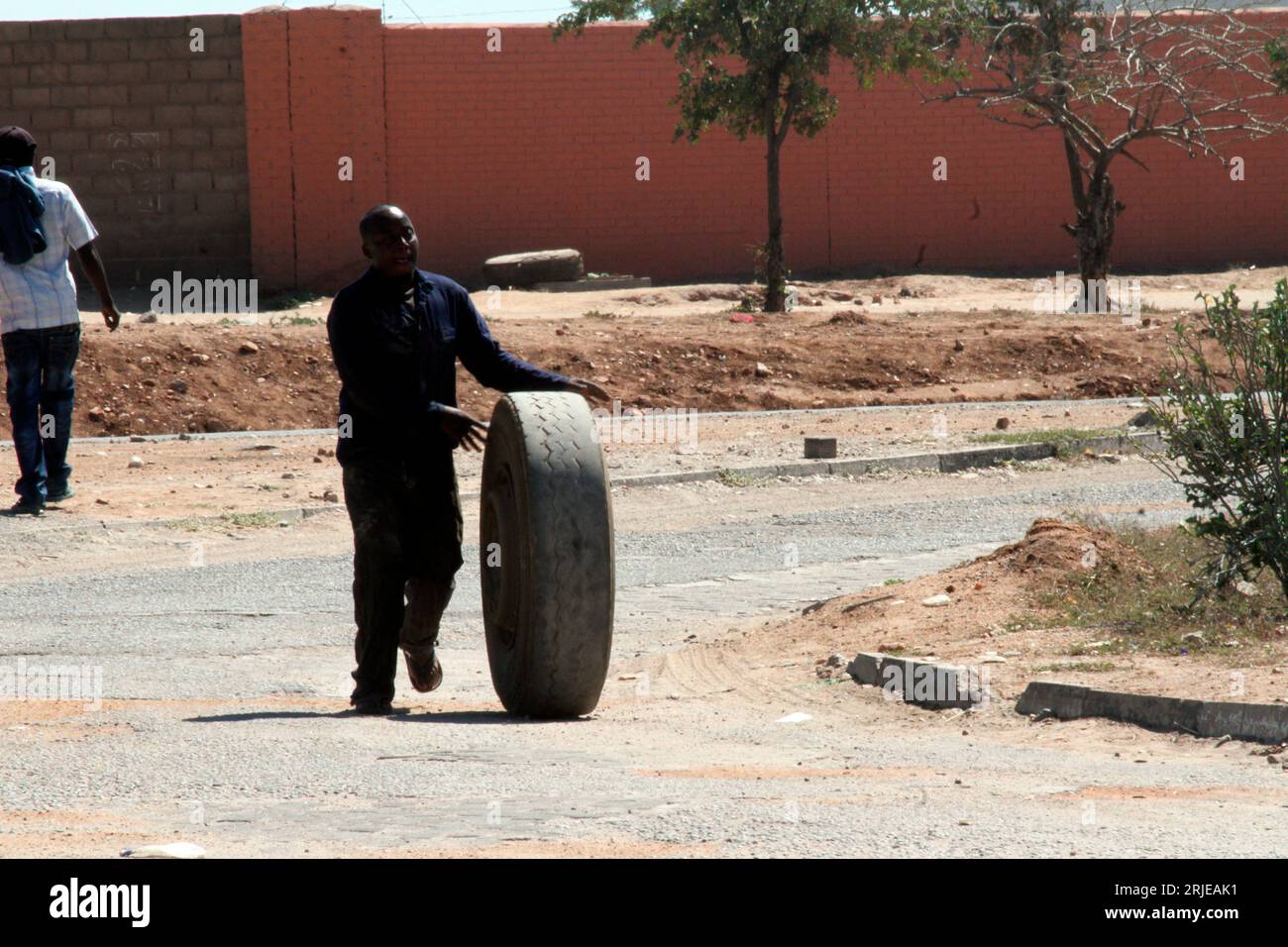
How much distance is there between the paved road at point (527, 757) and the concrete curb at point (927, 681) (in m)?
0.12

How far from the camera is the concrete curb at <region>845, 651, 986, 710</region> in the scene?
6.67 meters

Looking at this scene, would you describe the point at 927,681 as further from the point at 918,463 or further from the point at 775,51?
the point at 775,51

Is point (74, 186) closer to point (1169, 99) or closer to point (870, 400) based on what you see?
point (870, 400)

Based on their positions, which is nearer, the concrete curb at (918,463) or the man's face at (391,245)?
the man's face at (391,245)

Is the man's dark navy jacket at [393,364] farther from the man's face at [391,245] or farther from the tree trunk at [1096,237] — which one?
the tree trunk at [1096,237]

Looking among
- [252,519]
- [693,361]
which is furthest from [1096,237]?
[252,519]

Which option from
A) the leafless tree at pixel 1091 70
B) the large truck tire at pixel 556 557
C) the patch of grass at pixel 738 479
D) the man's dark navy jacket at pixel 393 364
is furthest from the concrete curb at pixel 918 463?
the leafless tree at pixel 1091 70

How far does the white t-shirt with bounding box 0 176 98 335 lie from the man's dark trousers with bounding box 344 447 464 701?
504 centimetres

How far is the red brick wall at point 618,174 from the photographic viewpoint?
26297mm

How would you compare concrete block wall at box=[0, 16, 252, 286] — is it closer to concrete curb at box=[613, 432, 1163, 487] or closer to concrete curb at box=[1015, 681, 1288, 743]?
concrete curb at box=[613, 432, 1163, 487]

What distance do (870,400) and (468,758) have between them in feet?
44.6

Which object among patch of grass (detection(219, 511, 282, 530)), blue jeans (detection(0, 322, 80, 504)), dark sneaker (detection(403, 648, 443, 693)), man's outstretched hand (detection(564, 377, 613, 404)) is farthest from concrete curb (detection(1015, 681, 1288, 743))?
blue jeans (detection(0, 322, 80, 504))

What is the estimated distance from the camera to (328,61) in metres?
26.3
